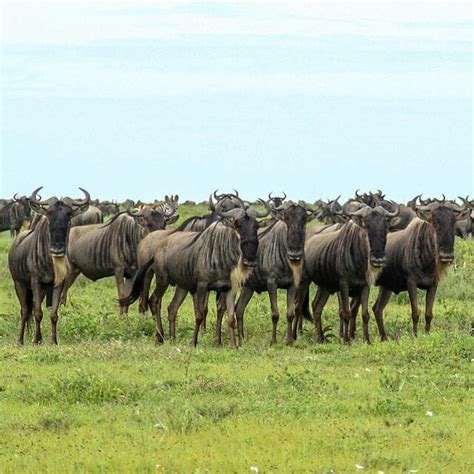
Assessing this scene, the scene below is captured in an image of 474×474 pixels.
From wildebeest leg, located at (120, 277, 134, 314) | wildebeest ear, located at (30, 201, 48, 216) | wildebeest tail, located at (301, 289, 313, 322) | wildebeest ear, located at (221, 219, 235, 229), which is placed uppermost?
wildebeest ear, located at (30, 201, 48, 216)

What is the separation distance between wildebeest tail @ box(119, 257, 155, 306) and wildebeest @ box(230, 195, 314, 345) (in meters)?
1.46

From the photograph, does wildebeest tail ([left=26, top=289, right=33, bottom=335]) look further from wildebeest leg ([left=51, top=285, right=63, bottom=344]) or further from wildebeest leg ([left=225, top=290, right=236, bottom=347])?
wildebeest leg ([left=225, top=290, right=236, bottom=347])

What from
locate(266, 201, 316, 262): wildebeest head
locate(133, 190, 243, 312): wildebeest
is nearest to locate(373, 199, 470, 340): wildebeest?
locate(266, 201, 316, 262): wildebeest head

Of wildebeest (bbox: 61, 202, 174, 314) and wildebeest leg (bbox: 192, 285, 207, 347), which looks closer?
wildebeest leg (bbox: 192, 285, 207, 347)

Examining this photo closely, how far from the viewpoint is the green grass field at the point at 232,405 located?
29.8ft

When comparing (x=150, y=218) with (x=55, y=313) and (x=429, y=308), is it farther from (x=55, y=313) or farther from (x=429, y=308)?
(x=429, y=308)

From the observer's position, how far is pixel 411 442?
9.58 m

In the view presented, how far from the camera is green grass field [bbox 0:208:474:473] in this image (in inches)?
357

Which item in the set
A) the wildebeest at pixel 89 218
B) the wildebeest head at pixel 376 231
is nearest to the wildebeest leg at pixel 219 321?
the wildebeest head at pixel 376 231

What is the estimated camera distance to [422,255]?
17141 mm

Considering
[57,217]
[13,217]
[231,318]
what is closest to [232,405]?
[231,318]

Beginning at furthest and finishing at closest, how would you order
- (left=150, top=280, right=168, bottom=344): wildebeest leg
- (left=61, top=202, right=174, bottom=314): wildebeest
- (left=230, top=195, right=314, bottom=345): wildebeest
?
(left=61, top=202, right=174, bottom=314): wildebeest, (left=150, top=280, right=168, bottom=344): wildebeest leg, (left=230, top=195, right=314, bottom=345): wildebeest

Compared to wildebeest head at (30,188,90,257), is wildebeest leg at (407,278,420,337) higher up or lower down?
lower down

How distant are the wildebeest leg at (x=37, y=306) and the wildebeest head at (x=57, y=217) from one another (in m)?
0.74
